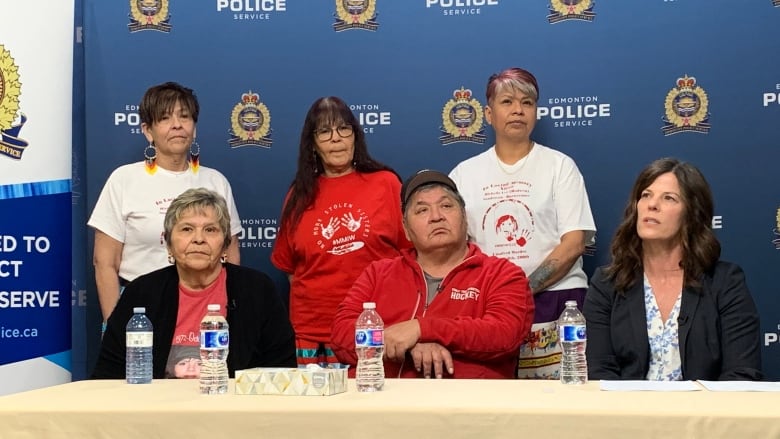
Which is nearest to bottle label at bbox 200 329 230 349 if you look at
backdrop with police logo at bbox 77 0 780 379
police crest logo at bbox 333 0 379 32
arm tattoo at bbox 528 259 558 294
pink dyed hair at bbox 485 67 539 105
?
arm tattoo at bbox 528 259 558 294

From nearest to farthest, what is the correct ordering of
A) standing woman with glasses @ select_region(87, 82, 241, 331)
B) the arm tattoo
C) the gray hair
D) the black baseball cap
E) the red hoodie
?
the red hoodie
the gray hair
the black baseball cap
the arm tattoo
standing woman with glasses @ select_region(87, 82, 241, 331)

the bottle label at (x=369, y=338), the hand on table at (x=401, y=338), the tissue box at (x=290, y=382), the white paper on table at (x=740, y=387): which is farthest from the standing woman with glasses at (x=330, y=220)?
the white paper on table at (x=740, y=387)

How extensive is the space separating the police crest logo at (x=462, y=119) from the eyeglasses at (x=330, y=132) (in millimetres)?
643

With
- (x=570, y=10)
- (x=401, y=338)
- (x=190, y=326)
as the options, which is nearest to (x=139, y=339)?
(x=190, y=326)

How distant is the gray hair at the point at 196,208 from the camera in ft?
9.16

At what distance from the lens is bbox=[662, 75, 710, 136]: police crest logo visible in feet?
12.4

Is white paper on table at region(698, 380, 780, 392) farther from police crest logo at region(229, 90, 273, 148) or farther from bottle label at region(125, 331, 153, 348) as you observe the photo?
police crest logo at region(229, 90, 273, 148)

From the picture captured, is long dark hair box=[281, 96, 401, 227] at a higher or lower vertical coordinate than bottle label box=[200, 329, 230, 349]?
higher

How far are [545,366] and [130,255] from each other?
5.24 ft

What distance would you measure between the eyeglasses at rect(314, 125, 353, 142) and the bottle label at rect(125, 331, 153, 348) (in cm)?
128

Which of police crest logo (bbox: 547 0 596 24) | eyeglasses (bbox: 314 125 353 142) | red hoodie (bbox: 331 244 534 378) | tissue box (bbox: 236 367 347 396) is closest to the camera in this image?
tissue box (bbox: 236 367 347 396)

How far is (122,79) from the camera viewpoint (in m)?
4.15

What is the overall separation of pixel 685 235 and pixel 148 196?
6.41ft

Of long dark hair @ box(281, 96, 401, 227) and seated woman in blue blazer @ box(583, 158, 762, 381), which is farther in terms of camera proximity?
long dark hair @ box(281, 96, 401, 227)
